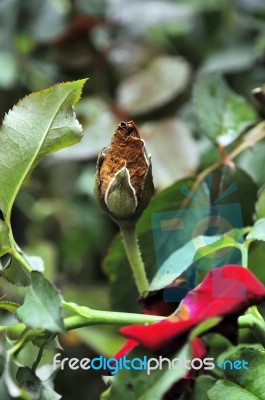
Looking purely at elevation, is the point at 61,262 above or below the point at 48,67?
below

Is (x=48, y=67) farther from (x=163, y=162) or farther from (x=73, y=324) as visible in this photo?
(x=73, y=324)

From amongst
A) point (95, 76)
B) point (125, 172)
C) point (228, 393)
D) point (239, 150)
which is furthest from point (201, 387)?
point (95, 76)

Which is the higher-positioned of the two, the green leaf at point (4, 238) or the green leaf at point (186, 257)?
Answer: the green leaf at point (4, 238)

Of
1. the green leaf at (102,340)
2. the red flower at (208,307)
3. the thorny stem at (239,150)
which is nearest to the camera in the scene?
the red flower at (208,307)

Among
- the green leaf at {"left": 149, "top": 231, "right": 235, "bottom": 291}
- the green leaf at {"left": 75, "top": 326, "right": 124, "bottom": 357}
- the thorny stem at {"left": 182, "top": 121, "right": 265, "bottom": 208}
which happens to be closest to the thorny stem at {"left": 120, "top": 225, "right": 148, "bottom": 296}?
the green leaf at {"left": 149, "top": 231, "right": 235, "bottom": 291}

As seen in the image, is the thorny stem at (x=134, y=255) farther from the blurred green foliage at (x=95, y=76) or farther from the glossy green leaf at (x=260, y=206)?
the blurred green foliage at (x=95, y=76)

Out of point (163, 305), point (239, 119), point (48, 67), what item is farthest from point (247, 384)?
point (48, 67)

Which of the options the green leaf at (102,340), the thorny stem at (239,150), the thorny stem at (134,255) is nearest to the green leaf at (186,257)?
the thorny stem at (134,255)
